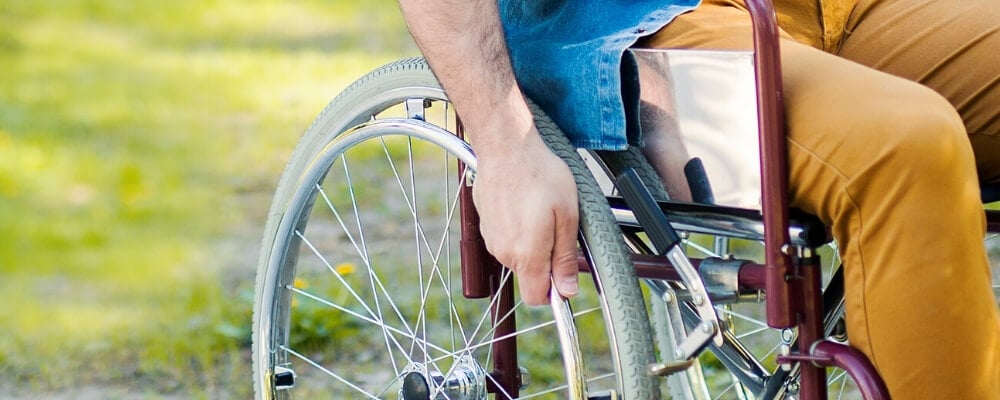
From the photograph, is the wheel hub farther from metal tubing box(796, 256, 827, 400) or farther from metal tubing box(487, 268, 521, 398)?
metal tubing box(796, 256, 827, 400)

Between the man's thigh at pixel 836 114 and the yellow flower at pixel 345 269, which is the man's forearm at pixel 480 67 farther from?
the yellow flower at pixel 345 269

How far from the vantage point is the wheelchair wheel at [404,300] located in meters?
1.46

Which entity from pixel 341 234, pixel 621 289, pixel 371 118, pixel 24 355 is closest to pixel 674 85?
pixel 621 289

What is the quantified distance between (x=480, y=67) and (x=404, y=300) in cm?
186

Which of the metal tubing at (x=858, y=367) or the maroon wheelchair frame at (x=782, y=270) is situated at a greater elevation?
the maroon wheelchair frame at (x=782, y=270)

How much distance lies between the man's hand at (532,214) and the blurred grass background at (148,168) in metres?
1.52

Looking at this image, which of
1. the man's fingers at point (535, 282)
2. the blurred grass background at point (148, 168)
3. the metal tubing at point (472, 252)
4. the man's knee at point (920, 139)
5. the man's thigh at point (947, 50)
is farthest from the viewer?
the blurred grass background at point (148, 168)

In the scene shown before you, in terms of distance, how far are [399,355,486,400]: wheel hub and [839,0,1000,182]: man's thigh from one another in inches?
23.9

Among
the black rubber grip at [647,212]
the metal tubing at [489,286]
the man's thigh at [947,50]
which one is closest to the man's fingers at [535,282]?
the black rubber grip at [647,212]

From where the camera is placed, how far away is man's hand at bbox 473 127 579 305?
146 centimetres

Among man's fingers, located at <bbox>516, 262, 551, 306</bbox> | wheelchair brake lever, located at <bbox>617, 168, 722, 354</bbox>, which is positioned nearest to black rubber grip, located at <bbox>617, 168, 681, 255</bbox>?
wheelchair brake lever, located at <bbox>617, 168, 722, 354</bbox>

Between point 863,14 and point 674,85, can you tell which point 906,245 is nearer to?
point 674,85

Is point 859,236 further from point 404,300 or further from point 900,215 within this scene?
point 404,300

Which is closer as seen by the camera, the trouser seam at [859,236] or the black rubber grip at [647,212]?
the trouser seam at [859,236]
